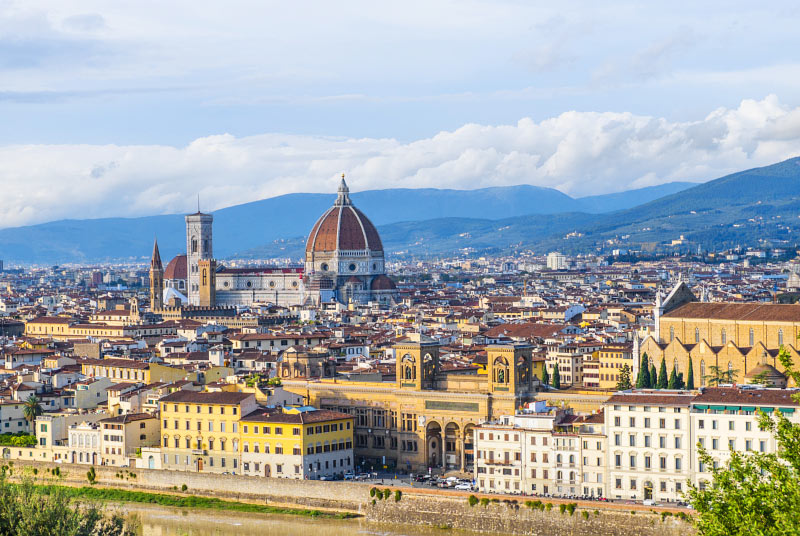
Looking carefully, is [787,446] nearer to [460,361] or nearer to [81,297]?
[460,361]

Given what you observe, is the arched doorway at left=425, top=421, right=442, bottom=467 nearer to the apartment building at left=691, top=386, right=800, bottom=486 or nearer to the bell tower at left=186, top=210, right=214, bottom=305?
the apartment building at left=691, top=386, right=800, bottom=486

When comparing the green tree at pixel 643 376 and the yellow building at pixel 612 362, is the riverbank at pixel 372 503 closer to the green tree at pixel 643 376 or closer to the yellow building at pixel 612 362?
the green tree at pixel 643 376

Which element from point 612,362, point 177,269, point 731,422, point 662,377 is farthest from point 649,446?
point 177,269

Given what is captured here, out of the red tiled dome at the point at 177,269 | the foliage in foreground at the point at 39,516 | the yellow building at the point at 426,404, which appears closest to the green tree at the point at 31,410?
the yellow building at the point at 426,404

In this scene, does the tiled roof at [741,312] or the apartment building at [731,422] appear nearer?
the apartment building at [731,422]

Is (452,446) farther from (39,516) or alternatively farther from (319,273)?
(319,273)

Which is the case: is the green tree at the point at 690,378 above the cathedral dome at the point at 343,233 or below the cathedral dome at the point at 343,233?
below

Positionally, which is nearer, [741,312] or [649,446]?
[649,446]

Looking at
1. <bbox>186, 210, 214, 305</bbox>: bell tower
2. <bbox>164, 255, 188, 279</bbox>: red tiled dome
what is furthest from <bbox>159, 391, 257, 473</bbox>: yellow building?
<bbox>164, 255, 188, 279</bbox>: red tiled dome
